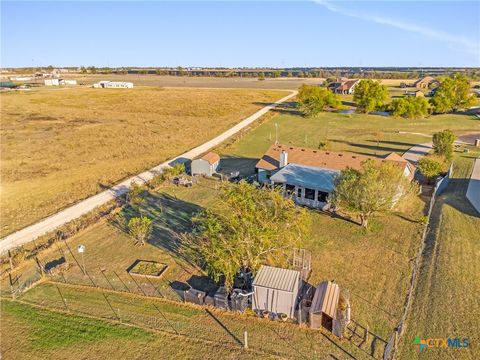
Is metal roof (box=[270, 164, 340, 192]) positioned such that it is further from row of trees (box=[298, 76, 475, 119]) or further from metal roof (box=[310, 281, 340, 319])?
row of trees (box=[298, 76, 475, 119])

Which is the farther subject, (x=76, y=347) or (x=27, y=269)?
(x=27, y=269)

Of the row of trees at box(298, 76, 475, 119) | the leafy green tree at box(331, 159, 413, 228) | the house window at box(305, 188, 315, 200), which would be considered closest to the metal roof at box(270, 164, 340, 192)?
the house window at box(305, 188, 315, 200)

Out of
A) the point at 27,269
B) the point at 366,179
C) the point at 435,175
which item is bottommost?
the point at 27,269

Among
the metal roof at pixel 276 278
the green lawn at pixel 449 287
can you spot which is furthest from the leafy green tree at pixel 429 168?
the metal roof at pixel 276 278

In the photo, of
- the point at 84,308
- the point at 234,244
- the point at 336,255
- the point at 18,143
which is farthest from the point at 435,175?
the point at 18,143

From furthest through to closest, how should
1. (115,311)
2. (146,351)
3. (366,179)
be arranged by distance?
(366,179), (115,311), (146,351)

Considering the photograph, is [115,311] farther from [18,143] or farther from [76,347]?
[18,143]

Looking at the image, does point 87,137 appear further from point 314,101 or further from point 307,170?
point 314,101
